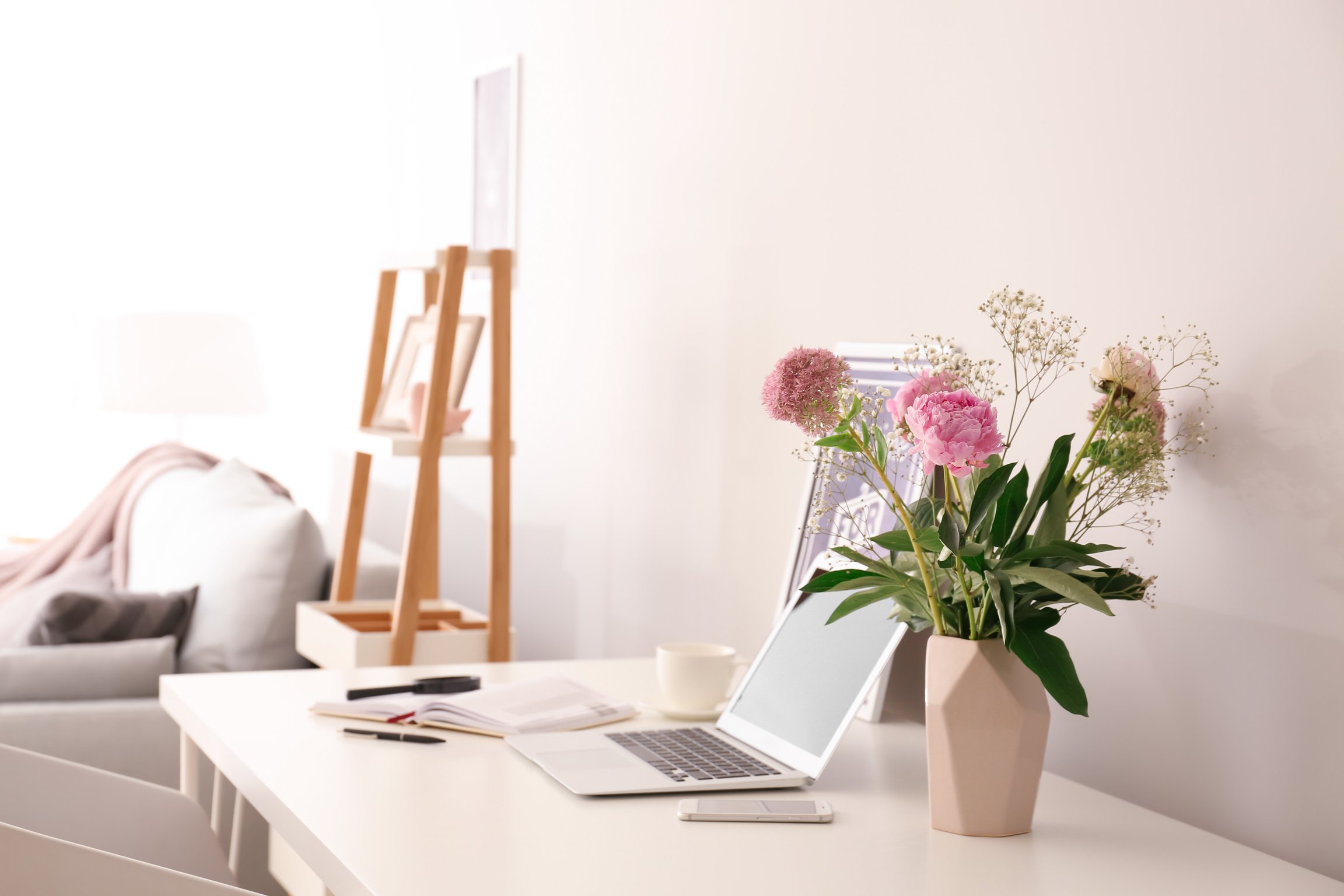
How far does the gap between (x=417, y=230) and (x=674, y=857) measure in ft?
7.95

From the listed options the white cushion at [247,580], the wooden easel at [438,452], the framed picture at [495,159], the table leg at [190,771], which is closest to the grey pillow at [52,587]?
the white cushion at [247,580]

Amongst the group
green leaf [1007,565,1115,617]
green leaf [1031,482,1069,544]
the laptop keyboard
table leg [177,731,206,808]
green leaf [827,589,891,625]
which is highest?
green leaf [1031,482,1069,544]

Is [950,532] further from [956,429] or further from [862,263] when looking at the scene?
[862,263]

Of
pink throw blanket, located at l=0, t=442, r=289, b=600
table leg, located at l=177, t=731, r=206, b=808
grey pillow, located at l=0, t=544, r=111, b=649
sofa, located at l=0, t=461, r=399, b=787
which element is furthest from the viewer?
pink throw blanket, located at l=0, t=442, r=289, b=600

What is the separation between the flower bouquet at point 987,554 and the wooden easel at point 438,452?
3.59 ft

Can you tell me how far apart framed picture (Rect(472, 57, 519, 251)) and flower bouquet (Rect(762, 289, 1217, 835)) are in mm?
1615

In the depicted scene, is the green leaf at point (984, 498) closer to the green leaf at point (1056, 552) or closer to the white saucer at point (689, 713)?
the green leaf at point (1056, 552)

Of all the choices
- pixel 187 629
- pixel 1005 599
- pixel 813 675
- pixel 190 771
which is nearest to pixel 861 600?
pixel 1005 599

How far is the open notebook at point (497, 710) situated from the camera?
146 cm

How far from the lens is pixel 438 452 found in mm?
2240

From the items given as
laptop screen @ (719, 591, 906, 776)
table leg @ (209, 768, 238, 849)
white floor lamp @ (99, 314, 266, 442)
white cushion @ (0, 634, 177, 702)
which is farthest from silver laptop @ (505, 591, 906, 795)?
white floor lamp @ (99, 314, 266, 442)

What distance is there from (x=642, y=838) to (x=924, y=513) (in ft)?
1.26

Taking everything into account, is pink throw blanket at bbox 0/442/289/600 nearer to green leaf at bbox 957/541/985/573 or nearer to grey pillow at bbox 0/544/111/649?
grey pillow at bbox 0/544/111/649

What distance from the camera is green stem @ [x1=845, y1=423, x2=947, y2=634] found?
1.14 metres
